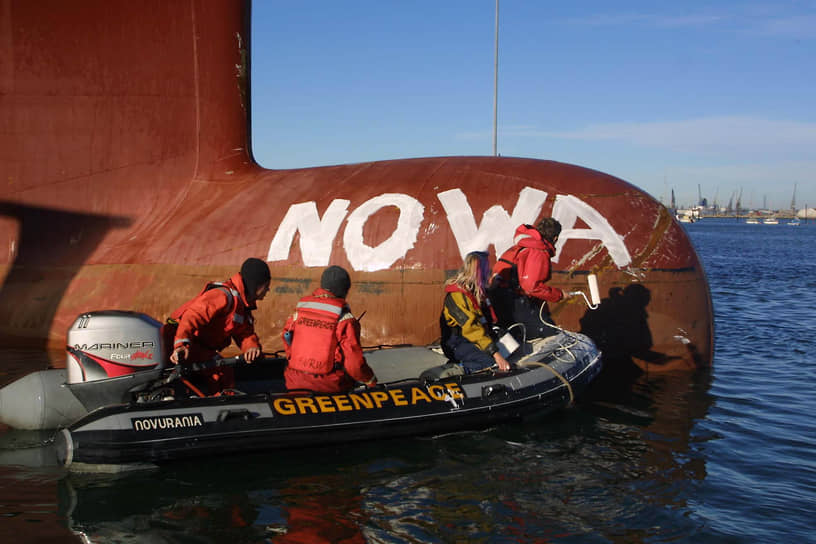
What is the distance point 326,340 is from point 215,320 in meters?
1.15

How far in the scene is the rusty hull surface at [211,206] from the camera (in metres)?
10.9

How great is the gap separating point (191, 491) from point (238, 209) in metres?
7.27

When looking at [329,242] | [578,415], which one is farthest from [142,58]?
[578,415]

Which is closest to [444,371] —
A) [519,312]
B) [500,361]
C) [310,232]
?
Result: [500,361]

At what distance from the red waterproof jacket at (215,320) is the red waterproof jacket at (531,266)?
3.55 meters

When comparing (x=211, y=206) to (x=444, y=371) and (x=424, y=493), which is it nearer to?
(x=444, y=371)

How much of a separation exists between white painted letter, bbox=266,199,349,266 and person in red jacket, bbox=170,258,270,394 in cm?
435

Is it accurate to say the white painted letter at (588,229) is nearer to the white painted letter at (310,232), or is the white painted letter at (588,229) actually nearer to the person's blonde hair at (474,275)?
the person's blonde hair at (474,275)

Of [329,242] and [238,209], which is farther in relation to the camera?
[238,209]

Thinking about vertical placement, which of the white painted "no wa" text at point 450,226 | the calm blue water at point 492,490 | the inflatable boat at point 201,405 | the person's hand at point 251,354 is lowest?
the calm blue water at point 492,490

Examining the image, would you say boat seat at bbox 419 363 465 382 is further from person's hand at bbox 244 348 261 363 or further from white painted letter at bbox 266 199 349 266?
white painted letter at bbox 266 199 349 266

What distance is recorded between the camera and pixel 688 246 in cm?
1123

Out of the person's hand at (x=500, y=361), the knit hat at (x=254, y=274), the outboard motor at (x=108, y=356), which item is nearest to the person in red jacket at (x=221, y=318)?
the knit hat at (x=254, y=274)

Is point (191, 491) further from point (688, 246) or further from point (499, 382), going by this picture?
point (688, 246)
